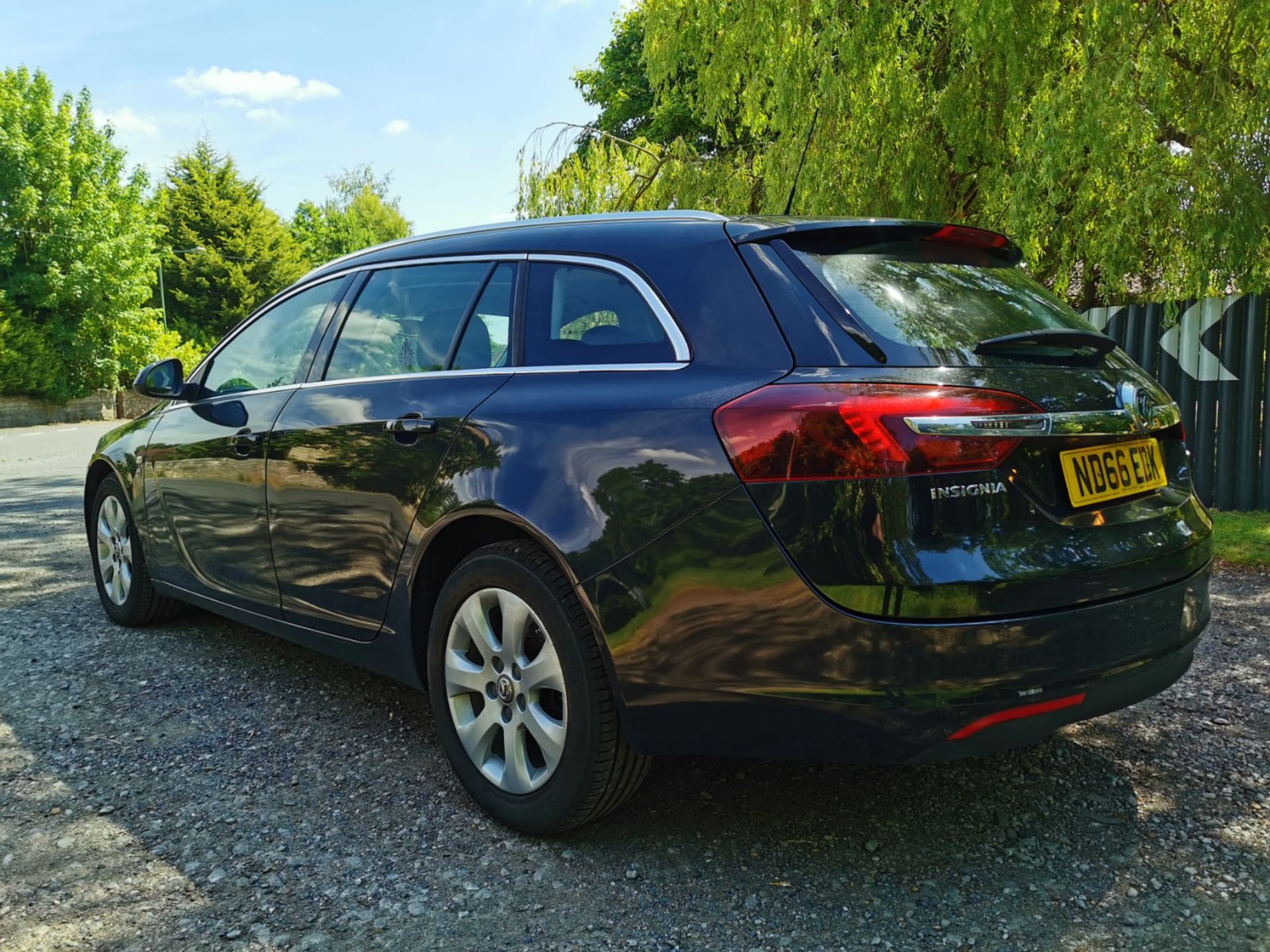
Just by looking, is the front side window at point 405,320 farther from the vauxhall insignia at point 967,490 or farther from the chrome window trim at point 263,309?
the vauxhall insignia at point 967,490

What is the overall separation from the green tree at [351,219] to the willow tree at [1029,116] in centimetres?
5896

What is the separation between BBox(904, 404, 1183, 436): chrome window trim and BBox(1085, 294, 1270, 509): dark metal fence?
7009 millimetres

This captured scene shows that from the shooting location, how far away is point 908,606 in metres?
2.38

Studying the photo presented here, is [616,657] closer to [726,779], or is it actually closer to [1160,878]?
[726,779]

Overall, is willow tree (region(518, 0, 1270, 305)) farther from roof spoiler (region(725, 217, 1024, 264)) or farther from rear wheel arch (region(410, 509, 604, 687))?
rear wheel arch (region(410, 509, 604, 687))

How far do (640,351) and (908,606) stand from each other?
1012 mm

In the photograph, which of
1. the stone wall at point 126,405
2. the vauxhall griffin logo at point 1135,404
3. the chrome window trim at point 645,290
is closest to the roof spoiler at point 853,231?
the chrome window trim at point 645,290

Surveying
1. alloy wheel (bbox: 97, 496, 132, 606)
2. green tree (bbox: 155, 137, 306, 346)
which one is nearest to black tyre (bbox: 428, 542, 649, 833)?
alloy wheel (bbox: 97, 496, 132, 606)

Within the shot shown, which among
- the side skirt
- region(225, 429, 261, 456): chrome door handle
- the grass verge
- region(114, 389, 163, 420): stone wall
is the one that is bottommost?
the grass verge

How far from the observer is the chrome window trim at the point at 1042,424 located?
241 cm

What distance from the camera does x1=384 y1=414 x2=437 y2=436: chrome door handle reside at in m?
3.28

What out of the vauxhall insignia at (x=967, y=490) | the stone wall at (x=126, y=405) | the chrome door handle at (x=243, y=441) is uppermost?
the chrome door handle at (x=243, y=441)

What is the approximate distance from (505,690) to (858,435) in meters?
1.30

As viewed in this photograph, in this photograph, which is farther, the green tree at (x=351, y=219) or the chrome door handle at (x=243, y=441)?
the green tree at (x=351, y=219)
